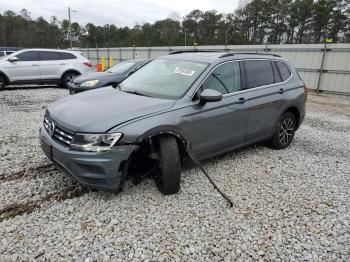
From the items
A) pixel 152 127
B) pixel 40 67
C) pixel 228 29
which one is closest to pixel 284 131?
pixel 152 127

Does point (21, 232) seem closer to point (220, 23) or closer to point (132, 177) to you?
point (132, 177)

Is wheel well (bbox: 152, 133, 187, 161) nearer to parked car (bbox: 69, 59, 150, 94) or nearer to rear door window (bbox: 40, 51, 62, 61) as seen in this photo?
parked car (bbox: 69, 59, 150, 94)

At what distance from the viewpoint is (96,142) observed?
2982 mm

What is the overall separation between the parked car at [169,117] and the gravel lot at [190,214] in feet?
1.10

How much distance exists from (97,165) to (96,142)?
0.76ft

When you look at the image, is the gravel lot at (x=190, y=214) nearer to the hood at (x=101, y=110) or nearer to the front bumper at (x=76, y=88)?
the hood at (x=101, y=110)

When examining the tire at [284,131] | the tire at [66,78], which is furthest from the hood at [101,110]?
the tire at [66,78]

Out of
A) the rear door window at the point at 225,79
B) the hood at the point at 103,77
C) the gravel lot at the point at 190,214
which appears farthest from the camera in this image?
the hood at the point at 103,77

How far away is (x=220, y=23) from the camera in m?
50.8

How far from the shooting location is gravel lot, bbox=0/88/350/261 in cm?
264

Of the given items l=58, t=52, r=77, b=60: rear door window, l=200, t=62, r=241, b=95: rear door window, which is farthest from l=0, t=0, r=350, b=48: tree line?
l=200, t=62, r=241, b=95: rear door window

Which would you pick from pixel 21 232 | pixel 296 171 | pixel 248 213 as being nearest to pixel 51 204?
pixel 21 232

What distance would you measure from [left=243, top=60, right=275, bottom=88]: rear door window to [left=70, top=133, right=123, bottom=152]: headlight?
7.57 feet

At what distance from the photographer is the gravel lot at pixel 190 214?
2.64 meters
